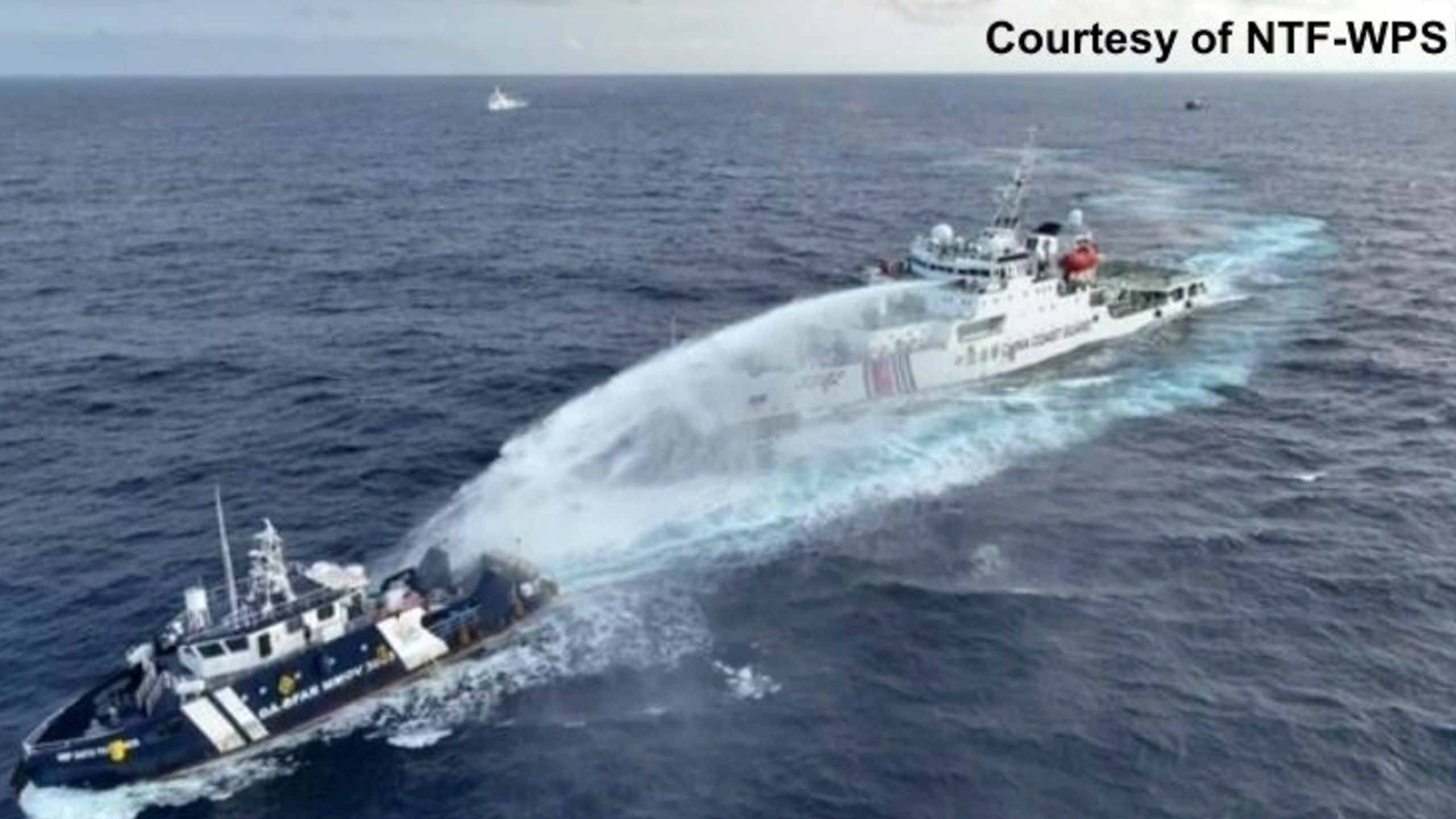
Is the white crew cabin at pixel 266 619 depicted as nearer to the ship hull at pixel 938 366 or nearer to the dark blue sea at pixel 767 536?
the dark blue sea at pixel 767 536

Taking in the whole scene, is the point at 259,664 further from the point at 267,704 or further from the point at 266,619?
the point at 266,619

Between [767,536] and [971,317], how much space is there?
34845 mm

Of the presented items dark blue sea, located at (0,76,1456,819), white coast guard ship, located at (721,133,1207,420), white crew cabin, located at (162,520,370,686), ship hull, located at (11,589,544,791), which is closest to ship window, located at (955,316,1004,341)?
white coast guard ship, located at (721,133,1207,420)

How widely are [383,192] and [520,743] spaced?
15785 cm

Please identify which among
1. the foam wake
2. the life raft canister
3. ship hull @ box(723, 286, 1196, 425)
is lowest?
the foam wake

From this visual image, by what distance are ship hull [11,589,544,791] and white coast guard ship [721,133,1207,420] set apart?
2982cm

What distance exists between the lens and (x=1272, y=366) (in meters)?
95.1

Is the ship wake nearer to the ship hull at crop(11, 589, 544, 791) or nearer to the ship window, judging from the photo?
the ship hull at crop(11, 589, 544, 791)

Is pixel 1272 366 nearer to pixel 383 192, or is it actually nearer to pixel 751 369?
pixel 751 369

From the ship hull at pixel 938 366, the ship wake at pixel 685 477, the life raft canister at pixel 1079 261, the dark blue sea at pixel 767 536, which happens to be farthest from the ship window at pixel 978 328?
the life raft canister at pixel 1079 261

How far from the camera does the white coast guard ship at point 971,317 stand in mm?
81438

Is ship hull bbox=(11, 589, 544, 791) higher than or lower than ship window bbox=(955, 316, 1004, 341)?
lower

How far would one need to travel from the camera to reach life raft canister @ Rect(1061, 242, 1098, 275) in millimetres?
101062

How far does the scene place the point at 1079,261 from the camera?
331ft
